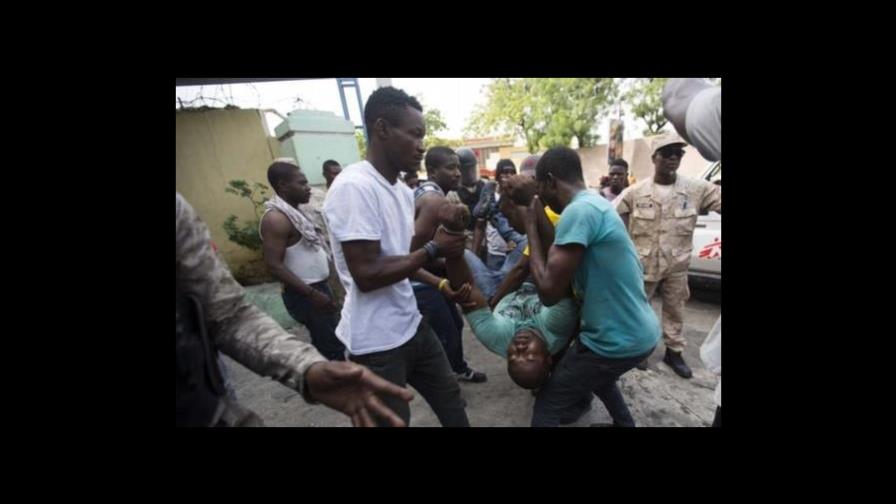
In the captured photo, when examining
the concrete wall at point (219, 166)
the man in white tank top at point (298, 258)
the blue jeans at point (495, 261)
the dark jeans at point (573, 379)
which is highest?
the concrete wall at point (219, 166)

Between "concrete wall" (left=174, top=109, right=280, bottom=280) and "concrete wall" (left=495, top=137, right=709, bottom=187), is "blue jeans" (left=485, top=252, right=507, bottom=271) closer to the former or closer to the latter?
"concrete wall" (left=174, top=109, right=280, bottom=280)

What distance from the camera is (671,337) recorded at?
3.05m

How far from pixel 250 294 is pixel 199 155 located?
107 inches

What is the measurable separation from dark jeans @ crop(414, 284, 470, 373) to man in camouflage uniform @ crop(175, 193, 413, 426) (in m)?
1.27

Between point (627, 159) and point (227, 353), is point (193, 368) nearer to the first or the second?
point (227, 353)

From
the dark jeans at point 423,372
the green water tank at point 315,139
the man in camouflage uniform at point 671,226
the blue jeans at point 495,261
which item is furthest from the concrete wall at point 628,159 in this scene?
the dark jeans at point 423,372

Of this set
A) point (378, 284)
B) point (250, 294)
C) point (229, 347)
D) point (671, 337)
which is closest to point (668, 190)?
point (671, 337)

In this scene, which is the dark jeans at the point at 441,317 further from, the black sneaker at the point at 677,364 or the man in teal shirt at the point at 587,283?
the black sneaker at the point at 677,364

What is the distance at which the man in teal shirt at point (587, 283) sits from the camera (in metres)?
1.62

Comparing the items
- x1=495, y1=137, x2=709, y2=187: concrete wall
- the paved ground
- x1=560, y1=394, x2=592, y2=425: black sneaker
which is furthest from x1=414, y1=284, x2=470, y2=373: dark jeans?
x1=495, y1=137, x2=709, y2=187: concrete wall

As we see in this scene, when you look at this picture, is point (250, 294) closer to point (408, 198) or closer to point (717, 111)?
point (408, 198)

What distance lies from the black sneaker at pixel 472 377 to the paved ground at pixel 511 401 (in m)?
0.04

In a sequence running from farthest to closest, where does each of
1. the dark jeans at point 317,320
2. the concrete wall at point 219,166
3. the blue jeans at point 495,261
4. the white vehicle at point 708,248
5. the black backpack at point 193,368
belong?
1. the concrete wall at point 219,166
2. the white vehicle at point 708,248
3. the blue jeans at point 495,261
4. the dark jeans at point 317,320
5. the black backpack at point 193,368

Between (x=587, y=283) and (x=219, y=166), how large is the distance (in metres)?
6.56
